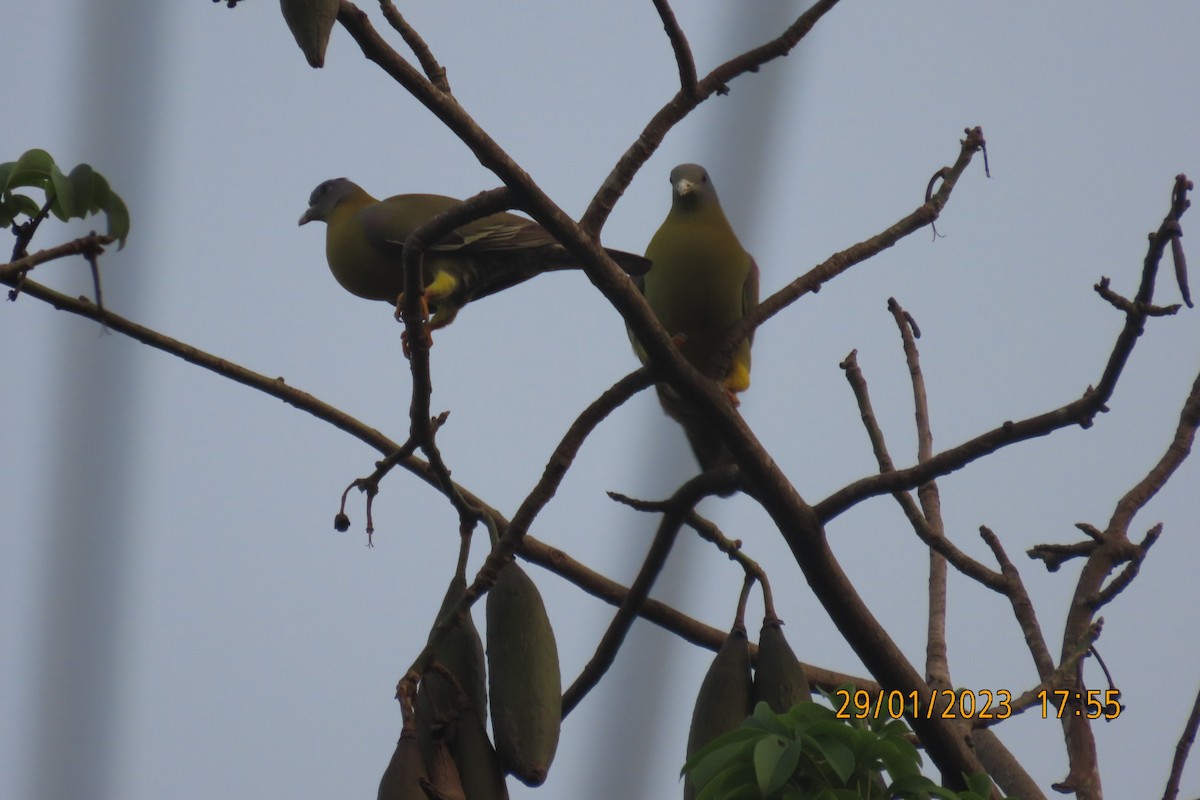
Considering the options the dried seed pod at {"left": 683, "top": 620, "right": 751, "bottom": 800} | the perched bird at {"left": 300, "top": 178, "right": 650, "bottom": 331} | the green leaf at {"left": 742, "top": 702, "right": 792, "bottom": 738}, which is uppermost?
the perched bird at {"left": 300, "top": 178, "right": 650, "bottom": 331}

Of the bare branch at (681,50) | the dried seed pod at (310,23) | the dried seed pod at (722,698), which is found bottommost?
the dried seed pod at (722,698)

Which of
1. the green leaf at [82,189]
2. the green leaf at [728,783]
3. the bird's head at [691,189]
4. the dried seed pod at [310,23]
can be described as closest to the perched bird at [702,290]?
the bird's head at [691,189]

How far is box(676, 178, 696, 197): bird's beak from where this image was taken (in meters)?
3.38

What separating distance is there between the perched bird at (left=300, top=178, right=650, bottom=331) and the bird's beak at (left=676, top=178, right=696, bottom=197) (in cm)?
34

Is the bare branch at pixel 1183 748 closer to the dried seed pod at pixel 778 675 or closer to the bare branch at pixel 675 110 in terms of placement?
the dried seed pod at pixel 778 675

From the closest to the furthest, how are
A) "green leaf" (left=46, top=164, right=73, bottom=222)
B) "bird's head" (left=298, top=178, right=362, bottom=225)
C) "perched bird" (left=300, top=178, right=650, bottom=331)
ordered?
"green leaf" (left=46, top=164, right=73, bottom=222), "perched bird" (left=300, top=178, right=650, bottom=331), "bird's head" (left=298, top=178, right=362, bottom=225)

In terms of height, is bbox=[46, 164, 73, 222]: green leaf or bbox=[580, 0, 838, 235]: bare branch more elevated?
bbox=[580, 0, 838, 235]: bare branch

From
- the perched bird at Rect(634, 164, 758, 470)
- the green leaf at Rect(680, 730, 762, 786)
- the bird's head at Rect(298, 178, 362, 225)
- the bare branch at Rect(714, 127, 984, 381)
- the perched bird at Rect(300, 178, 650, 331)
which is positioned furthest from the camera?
the bird's head at Rect(298, 178, 362, 225)

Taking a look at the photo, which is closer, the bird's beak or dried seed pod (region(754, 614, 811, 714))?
dried seed pod (region(754, 614, 811, 714))

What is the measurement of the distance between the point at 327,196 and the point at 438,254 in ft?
3.94

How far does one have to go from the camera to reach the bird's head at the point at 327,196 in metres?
4.63

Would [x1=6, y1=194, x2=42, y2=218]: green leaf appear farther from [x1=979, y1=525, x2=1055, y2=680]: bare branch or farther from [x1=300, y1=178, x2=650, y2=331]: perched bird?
[x1=979, y1=525, x2=1055, y2=680]: bare branch

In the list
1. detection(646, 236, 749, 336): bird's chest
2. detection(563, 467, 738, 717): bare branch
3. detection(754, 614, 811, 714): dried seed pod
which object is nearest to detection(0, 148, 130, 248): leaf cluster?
detection(563, 467, 738, 717): bare branch

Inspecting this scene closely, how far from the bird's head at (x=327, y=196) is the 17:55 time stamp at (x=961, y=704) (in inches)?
111
